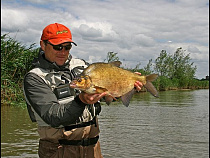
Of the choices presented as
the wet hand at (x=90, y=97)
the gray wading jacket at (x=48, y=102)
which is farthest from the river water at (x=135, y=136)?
the wet hand at (x=90, y=97)

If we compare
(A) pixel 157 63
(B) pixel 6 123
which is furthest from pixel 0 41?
(A) pixel 157 63

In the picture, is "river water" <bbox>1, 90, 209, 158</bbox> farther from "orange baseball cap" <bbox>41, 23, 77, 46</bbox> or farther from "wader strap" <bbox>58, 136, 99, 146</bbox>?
"orange baseball cap" <bbox>41, 23, 77, 46</bbox>

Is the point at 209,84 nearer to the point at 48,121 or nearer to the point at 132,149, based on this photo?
the point at 132,149

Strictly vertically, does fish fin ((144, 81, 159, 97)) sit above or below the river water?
above

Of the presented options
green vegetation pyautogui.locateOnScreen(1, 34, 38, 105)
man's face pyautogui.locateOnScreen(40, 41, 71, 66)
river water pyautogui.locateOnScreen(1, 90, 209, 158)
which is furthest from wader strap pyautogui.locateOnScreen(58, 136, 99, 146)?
green vegetation pyautogui.locateOnScreen(1, 34, 38, 105)

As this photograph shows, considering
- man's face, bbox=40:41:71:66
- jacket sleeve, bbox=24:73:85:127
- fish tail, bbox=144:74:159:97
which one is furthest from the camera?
man's face, bbox=40:41:71:66

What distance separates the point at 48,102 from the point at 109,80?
2.27 feet

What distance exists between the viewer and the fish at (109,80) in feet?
9.37

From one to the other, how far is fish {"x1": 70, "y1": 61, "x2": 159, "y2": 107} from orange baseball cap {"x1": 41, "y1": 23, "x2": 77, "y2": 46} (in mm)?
814

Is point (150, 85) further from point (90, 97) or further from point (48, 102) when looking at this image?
point (48, 102)

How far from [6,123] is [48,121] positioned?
44.6 ft

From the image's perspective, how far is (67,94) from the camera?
147 inches

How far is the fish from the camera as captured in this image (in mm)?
2857

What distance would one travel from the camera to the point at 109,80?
310cm
